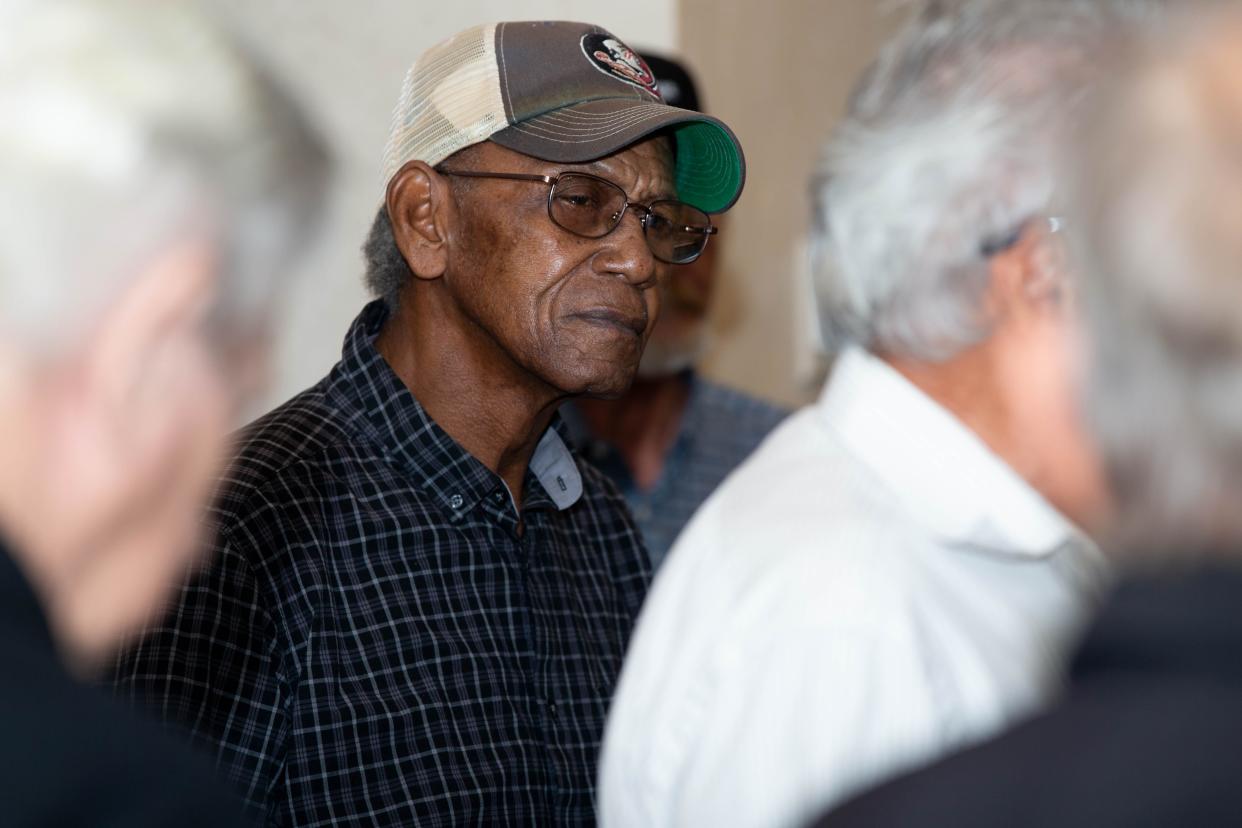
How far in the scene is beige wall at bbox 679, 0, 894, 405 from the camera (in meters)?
3.48

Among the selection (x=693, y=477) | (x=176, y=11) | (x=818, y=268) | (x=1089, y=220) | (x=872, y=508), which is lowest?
(x=693, y=477)

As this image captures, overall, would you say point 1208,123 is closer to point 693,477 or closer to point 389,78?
point 693,477

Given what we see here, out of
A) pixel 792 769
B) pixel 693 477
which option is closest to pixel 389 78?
pixel 693 477

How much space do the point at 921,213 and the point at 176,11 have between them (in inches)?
24.3

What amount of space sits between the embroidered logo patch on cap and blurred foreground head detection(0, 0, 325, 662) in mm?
1126

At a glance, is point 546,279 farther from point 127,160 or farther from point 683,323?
point 683,323

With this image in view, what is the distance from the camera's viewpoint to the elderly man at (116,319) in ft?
2.76

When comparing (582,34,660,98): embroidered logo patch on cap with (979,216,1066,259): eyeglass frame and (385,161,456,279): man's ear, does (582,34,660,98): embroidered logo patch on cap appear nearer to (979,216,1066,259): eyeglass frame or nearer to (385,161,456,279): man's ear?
(385,161,456,279): man's ear

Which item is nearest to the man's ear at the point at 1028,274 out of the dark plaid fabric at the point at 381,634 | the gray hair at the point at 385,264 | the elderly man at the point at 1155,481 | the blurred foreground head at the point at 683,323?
the elderly man at the point at 1155,481

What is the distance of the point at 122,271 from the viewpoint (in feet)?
2.97

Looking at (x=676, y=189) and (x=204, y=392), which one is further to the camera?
(x=676, y=189)

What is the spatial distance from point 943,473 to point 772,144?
2448 mm

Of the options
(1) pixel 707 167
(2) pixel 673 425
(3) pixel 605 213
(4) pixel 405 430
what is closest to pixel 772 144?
(2) pixel 673 425

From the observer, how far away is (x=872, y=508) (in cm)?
127
